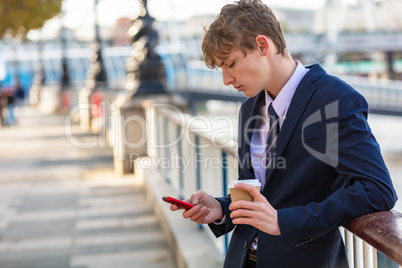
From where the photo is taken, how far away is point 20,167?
13.6 meters

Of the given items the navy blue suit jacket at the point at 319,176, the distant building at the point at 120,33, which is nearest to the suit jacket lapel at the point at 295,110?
the navy blue suit jacket at the point at 319,176

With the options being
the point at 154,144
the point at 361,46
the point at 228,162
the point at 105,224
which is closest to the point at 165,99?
the point at 154,144

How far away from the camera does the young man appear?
5.86ft

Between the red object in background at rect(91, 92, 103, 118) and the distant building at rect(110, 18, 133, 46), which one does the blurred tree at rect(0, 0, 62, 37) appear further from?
the distant building at rect(110, 18, 133, 46)

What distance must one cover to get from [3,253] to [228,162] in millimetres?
3382

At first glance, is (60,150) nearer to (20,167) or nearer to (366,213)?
(20,167)

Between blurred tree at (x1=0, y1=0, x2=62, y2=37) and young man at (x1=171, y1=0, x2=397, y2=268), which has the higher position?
blurred tree at (x1=0, y1=0, x2=62, y2=37)

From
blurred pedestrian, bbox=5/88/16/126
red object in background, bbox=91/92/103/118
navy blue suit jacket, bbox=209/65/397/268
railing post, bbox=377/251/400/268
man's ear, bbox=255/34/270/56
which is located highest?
man's ear, bbox=255/34/270/56

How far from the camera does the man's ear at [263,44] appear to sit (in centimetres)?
201

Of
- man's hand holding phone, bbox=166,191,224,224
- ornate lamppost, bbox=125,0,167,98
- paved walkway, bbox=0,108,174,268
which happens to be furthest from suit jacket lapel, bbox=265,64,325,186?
ornate lamppost, bbox=125,0,167,98

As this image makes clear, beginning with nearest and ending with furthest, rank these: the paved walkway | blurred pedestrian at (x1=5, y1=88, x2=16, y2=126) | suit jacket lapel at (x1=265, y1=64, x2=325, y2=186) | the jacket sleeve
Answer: the jacket sleeve, suit jacket lapel at (x1=265, y1=64, x2=325, y2=186), the paved walkway, blurred pedestrian at (x1=5, y1=88, x2=16, y2=126)

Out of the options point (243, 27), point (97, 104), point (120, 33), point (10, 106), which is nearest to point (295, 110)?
point (243, 27)

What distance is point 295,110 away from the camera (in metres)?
2.00

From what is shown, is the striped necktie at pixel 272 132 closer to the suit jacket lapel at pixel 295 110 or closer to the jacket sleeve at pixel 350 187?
the suit jacket lapel at pixel 295 110
